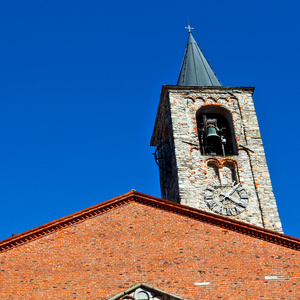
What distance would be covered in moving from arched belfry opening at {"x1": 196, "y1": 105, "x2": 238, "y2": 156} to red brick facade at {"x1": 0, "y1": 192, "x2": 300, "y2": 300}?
5.67m

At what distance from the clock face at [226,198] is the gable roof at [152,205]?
381cm

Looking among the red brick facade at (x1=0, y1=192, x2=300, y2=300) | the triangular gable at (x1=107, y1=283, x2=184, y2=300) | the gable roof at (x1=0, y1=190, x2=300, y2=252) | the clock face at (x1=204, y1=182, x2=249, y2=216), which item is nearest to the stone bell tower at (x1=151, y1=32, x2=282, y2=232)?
the clock face at (x1=204, y1=182, x2=249, y2=216)

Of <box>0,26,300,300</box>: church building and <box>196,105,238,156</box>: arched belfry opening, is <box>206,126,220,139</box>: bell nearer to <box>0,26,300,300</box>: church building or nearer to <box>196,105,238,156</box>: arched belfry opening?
<box>196,105,238,156</box>: arched belfry opening

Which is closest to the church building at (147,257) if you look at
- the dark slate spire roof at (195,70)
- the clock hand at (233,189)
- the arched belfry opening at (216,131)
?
the clock hand at (233,189)

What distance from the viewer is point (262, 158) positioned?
61.4 ft

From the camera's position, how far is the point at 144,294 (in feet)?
39.3

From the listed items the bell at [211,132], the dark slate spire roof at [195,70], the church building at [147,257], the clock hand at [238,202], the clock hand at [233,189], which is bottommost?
the church building at [147,257]

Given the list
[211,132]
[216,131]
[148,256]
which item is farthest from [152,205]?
[216,131]

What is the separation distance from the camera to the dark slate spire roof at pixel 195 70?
21.1 metres

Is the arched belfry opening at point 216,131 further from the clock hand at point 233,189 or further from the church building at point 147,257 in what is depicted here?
the church building at point 147,257

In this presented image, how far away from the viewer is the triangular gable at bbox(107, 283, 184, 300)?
39.1 feet

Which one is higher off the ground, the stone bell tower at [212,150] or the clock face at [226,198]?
the stone bell tower at [212,150]

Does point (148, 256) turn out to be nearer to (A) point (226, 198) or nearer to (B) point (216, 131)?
(A) point (226, 198)

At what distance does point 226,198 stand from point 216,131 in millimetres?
2670
